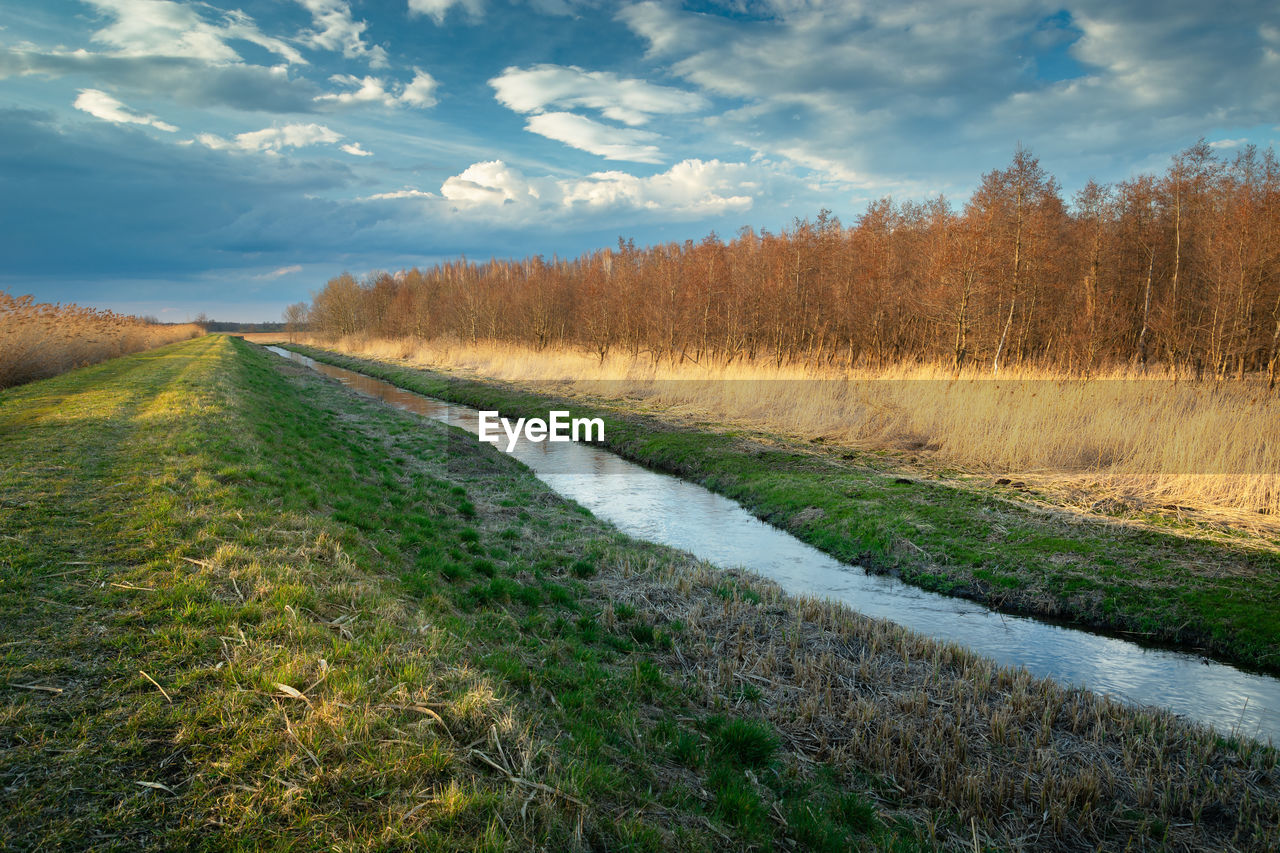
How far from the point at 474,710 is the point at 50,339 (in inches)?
1012

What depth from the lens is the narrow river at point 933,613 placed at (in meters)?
5.70

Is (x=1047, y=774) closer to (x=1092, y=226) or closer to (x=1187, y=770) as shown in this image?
(x=1187, y=770)

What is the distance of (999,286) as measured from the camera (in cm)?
1941

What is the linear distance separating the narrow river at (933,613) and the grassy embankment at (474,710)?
Answer: 1.10 metres

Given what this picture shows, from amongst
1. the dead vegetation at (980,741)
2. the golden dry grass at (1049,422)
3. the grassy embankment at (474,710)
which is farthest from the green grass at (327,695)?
the golden dry grass at (1049,422)

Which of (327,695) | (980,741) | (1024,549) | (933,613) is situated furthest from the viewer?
(1024,549)

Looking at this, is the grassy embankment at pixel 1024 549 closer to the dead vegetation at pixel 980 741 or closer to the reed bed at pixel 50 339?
the dead vegetation at pixel 980 741

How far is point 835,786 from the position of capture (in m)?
4.01

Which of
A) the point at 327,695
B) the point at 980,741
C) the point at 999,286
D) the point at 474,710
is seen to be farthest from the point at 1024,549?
the point at 999,286

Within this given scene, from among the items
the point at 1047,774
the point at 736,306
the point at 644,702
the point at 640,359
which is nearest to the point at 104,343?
the point at 640,359

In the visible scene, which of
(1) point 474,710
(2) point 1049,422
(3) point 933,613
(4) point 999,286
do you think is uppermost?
(4) point 999,286

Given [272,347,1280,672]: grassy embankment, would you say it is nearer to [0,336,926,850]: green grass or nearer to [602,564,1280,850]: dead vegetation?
[602,564,1280,850]: dead vegetation

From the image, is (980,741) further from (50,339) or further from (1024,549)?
(50,339)

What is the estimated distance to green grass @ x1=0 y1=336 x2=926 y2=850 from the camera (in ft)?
8.66
